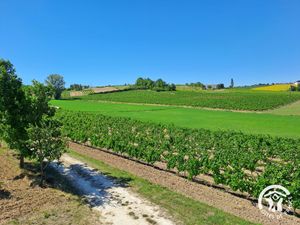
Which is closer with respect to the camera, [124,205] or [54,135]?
[124,205]

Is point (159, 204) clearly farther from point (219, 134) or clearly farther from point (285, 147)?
point (219, 134)

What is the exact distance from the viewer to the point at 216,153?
60.7 ft

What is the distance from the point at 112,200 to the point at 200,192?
4.51 m

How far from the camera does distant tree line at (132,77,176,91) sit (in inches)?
6225

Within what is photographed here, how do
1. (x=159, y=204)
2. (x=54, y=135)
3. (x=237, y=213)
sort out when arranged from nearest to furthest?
1. (x=237, y=213)
2. (x=159, y=204)
3. (x=54, y=135)

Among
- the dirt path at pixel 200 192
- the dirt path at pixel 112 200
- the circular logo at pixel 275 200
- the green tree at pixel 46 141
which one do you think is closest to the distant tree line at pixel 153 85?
the dirt path at pixel 200 192

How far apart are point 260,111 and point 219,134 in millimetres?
45108

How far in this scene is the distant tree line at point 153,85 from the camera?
6225 inches

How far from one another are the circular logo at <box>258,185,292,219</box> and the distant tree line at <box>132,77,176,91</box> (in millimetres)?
141339

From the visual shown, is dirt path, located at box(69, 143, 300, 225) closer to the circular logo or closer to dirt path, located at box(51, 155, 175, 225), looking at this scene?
the circular logo

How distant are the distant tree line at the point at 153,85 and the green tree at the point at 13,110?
451ft

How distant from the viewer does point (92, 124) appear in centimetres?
3198

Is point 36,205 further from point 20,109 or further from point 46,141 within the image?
point 20,109

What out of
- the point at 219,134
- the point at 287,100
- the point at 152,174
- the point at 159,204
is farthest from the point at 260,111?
the point at 159,204
